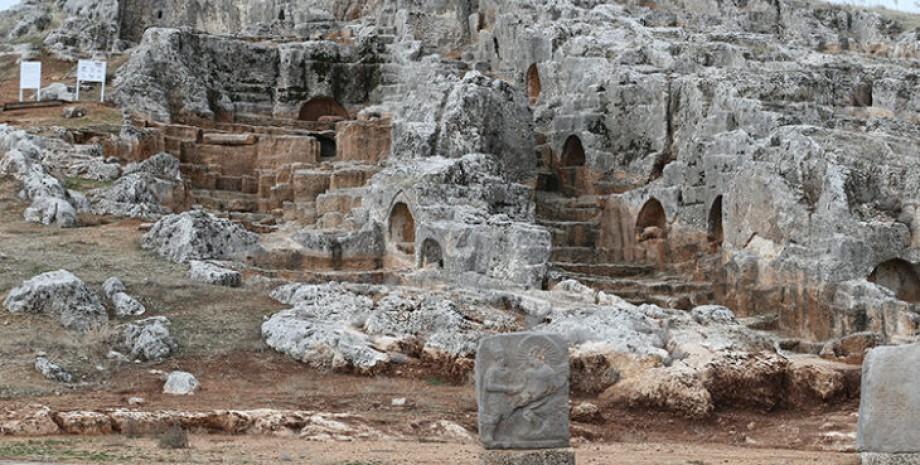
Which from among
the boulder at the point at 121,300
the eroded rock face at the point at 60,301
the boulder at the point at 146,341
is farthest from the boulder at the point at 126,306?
the boulder at the point at 146,341

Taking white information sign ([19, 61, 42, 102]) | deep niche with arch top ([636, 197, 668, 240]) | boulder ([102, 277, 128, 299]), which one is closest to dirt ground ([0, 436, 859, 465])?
boulder ([102, 277, 128, 299])

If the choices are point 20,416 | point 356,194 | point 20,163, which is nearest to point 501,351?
point 20,416

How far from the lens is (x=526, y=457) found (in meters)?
14.0

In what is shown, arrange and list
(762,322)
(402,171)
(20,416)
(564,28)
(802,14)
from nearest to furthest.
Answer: (20,416)
(762,322)
(402,171)
(564,28)
(802,14)

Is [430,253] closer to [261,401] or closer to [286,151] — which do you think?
[261,401]

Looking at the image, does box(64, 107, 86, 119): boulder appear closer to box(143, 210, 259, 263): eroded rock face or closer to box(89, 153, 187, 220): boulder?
box(89, 153, 187, 220): boulder

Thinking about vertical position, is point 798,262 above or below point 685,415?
above

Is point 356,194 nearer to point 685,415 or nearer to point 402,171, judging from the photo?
point 402,171

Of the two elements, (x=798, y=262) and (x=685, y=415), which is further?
(x=798, y=262)

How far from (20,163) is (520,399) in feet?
77.4

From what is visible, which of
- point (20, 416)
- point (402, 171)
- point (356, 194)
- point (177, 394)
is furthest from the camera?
point (356, 194)

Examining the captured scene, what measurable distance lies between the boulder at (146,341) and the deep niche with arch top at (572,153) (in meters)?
19.6

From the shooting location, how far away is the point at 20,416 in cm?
1722

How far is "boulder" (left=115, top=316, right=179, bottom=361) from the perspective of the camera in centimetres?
2159
